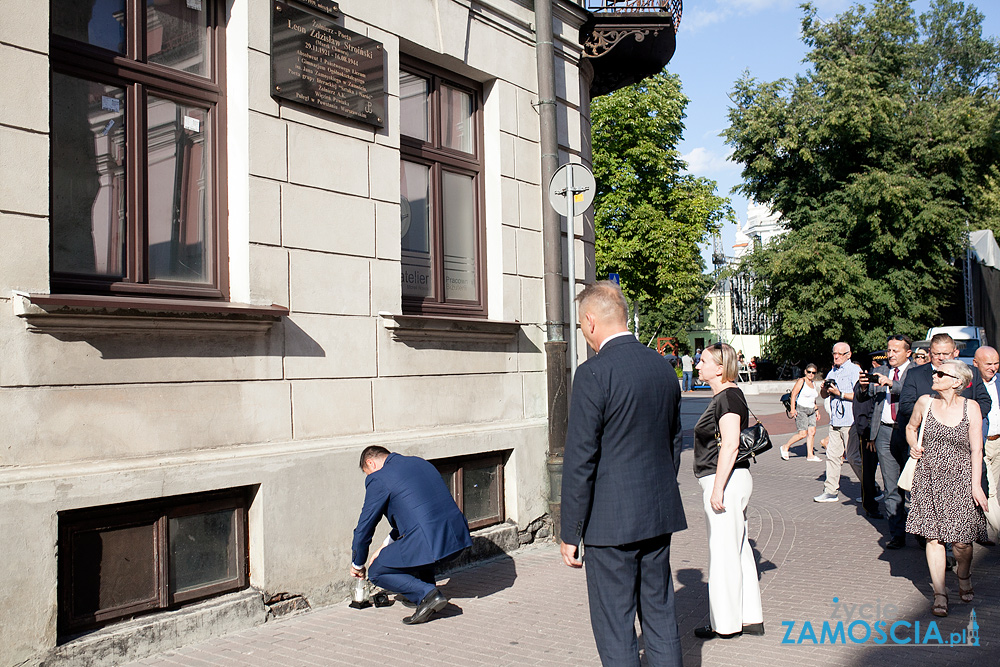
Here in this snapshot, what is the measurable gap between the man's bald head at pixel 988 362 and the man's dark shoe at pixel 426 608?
5.53m

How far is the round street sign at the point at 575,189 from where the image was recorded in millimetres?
7609

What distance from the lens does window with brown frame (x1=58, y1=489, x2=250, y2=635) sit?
462 centimetres

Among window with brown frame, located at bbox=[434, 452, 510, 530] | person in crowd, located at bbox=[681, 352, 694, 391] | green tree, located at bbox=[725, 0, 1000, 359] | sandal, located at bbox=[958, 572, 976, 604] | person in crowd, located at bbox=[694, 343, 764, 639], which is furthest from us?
person in crowd, located at bbox=[681, 352, 694, 391]

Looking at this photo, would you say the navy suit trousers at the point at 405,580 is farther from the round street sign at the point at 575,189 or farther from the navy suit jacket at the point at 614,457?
the round street sign at the point at 575,189

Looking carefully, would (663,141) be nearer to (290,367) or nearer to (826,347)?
(826,347)

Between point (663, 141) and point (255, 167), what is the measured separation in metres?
21.7

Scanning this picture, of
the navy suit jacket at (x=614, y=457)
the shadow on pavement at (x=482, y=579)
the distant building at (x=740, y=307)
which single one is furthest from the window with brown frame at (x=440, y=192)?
the distant building at (x=740, y=307)

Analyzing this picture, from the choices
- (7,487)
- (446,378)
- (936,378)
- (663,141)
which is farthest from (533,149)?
(663,141)

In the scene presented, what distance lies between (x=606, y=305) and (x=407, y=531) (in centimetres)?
258

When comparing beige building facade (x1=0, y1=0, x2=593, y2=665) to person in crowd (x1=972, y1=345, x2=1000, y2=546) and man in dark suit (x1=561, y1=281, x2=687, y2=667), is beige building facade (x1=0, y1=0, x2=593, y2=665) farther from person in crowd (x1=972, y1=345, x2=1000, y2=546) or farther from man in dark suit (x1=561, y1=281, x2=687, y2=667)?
person in crowd (x1=972, y1=345, x2=1000, y2=546)

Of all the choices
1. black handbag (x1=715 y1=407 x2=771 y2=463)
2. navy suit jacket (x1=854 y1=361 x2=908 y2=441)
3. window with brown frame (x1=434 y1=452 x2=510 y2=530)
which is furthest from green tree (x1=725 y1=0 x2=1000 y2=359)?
black handbag (x1=715 y1=407 x2=771 y2=463)

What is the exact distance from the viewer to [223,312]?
17.2 ft

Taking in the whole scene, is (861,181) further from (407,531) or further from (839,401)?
(407,531)

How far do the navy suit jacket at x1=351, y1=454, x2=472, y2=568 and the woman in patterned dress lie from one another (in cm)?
320
